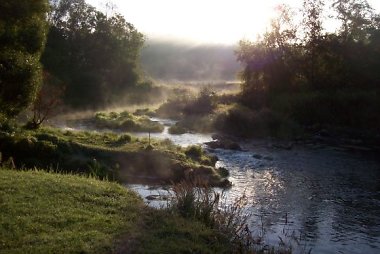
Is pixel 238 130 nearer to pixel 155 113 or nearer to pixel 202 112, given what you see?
pixel 202 112

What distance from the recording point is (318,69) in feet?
142

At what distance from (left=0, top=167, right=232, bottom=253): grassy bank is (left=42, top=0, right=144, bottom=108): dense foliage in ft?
130

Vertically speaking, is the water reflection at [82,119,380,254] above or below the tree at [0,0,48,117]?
below

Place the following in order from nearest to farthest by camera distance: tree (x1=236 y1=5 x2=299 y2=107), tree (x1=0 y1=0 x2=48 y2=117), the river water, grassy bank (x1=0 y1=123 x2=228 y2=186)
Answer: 1. the river water
2. tree (x1=0 y1=0 x2=48 y2=117)
3. grassy bank (x1=0 y1=123 x2=228 y2=186)
4. tree (x1=236 y1=5 x2=299 y2=107)

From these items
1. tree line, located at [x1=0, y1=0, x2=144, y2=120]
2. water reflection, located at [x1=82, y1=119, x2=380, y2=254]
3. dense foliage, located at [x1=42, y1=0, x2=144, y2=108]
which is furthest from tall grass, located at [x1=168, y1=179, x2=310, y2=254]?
dense foliage, located at [x1=42, y1=0, x2=144, y2=108]

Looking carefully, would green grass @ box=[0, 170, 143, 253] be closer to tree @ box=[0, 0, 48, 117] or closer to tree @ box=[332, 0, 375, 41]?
tree @ box=[0, 0, 48, 117]

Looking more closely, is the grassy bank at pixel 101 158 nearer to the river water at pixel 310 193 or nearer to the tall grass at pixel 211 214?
the river water at pixel 310 193

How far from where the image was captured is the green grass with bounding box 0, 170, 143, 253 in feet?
27.7

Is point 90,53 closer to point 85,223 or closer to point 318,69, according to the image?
point 318,69

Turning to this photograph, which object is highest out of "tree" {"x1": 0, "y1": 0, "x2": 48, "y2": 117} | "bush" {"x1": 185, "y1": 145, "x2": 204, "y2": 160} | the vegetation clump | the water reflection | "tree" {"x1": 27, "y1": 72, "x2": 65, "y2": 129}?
"tree" {"x1": 0, "y1": 0, "x2": 48, "y2": 117}

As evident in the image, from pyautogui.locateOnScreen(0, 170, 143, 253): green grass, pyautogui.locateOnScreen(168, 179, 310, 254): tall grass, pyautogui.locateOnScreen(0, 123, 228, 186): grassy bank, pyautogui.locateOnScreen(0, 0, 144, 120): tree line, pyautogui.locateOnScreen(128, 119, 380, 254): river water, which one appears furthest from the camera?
pyautogui.locateOnScreen(0, 0, 144, 120): tree line

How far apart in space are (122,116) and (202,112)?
7.23m

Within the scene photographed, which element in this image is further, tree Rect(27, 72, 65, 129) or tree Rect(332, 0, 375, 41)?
tree Rect(332, 0, 375, 41)

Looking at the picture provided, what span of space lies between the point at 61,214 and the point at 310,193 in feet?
38.8
